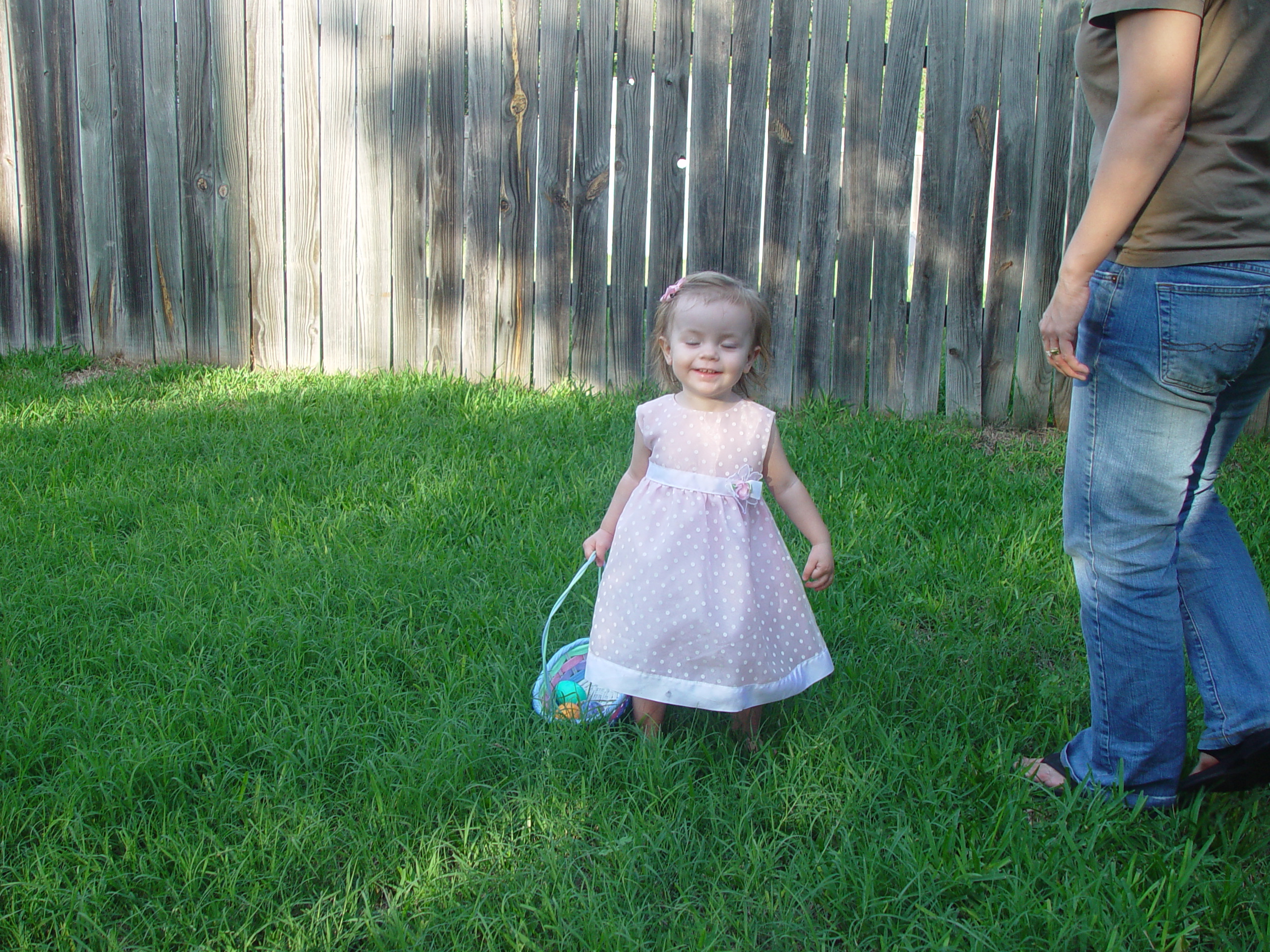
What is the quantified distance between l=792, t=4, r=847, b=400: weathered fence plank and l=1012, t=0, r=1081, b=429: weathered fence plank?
86cm

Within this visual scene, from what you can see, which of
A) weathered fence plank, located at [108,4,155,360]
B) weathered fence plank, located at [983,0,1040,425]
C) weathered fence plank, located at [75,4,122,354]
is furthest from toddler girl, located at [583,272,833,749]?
weathered fence plank, located at [75,4,122,354]

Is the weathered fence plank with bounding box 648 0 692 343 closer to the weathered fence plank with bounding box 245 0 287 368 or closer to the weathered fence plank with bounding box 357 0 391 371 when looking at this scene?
the weathered fence plank with bounding box 357 0 391 371

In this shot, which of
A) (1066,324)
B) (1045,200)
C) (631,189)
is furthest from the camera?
(631,189)

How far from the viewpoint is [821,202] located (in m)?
4.68

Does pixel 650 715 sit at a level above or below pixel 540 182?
below

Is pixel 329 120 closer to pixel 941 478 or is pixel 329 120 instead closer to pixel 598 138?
pixel 598 138

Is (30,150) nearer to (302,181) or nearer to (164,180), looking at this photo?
(164,180)

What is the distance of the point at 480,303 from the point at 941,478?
248cm

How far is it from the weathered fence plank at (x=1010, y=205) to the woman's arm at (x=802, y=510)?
2680 millimetres

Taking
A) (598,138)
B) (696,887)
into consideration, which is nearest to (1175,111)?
(696,887)

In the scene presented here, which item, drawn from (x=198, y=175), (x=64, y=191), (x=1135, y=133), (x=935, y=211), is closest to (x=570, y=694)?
(x=1135, y=133)

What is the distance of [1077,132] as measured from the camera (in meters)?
4.39

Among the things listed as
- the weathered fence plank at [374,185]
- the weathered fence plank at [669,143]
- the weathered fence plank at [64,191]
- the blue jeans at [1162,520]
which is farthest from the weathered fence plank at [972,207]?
the weathered fence plank at [64,191]

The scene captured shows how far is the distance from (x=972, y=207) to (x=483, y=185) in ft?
7.72
